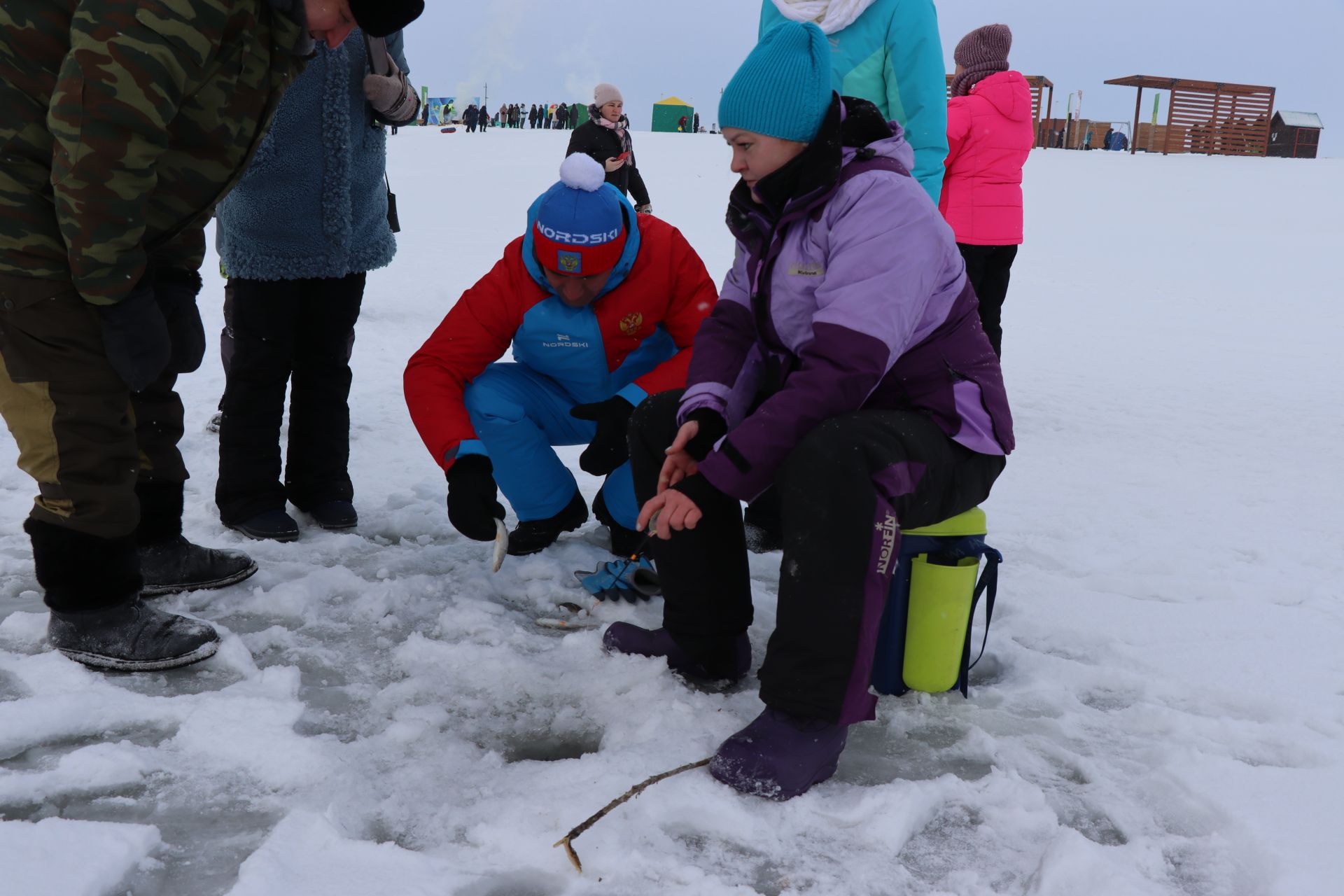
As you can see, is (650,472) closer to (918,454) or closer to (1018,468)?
(918,454)

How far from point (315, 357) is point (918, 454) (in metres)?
1.97

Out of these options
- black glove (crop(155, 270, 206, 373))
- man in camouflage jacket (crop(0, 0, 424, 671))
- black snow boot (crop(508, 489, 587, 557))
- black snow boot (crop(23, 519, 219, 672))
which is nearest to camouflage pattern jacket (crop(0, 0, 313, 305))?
man in camouflage jacket (crop(0, 0, 424, 671))

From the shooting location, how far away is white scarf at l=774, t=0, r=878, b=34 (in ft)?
10.3

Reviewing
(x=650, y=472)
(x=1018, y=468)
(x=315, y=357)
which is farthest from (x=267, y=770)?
(x=1018, y=468)

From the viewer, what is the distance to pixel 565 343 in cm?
288

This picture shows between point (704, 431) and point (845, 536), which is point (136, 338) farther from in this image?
point (845, 536)

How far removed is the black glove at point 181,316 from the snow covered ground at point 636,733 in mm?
620

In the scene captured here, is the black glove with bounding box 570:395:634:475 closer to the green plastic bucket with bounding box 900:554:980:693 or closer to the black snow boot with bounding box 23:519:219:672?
the green plastic bucket with bounding box 900:554:980:693

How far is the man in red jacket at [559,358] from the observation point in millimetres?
2654

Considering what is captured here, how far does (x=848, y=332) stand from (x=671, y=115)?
4126 centimetres

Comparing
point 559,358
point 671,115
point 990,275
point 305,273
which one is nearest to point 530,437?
point 559,358

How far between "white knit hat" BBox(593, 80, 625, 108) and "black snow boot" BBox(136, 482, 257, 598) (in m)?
5.67

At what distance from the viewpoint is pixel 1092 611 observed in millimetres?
2664

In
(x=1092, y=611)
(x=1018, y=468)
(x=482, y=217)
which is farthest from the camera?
(x=482, y=217)
